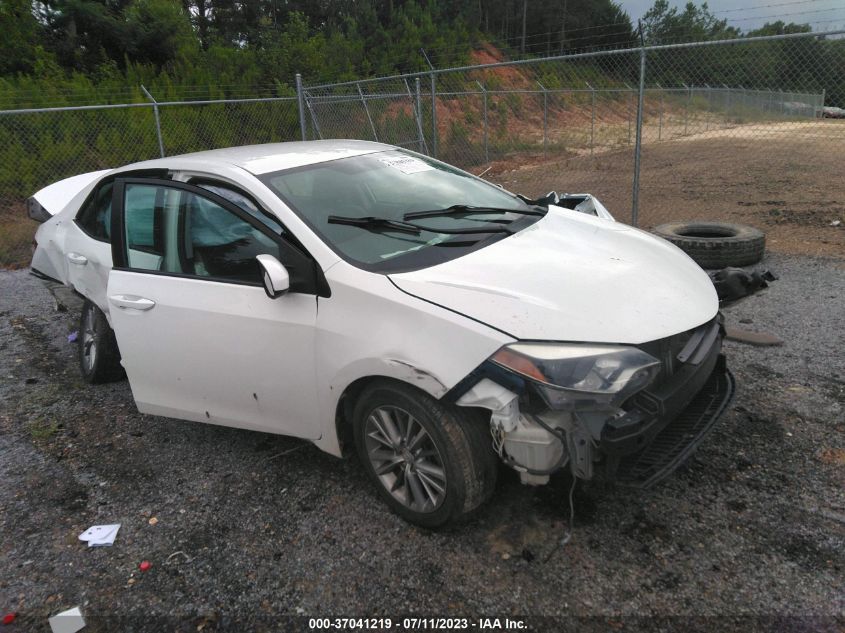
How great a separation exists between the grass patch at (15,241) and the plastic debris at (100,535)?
7.64 meters

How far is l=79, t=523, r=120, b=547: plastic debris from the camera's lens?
113 inches

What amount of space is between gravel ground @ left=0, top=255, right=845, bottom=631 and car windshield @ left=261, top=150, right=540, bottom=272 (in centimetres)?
114

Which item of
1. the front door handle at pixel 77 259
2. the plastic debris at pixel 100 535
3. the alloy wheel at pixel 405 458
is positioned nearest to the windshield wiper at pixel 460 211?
the alloy wheel at pixel 405 458

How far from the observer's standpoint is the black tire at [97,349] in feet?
14.6

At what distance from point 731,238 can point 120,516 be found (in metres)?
5.74

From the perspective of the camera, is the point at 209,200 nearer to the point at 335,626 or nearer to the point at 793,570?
the point at 335,626

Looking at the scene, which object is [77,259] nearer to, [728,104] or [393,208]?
[393,208]

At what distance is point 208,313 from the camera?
308 cm

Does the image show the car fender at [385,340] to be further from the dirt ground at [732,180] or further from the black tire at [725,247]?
the dirt ground at [732,180]

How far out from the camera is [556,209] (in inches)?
151

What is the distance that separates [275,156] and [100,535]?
210cm

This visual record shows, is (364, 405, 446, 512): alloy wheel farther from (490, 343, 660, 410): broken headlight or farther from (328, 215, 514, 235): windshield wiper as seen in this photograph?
(328, 215, 514, 235): windshield wiper

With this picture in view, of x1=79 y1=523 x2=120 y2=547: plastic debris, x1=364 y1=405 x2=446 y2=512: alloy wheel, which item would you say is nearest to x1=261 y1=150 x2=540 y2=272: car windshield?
x1=364 y1=405 x2=446 y2=512: alloy wheel

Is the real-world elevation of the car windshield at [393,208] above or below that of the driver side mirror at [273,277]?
above
